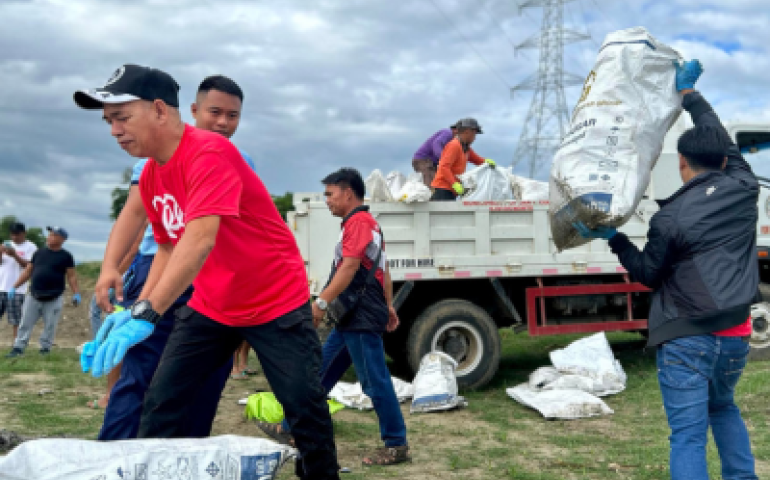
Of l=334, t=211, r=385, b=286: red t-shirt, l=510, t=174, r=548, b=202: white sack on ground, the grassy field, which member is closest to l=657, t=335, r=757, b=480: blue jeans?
the grassy field

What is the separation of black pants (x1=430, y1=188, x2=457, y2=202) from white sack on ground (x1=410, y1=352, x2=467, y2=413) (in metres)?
1.75

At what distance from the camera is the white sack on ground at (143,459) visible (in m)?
2.19

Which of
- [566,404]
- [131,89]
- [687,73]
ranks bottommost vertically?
A: [566,404]

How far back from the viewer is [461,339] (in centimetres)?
706

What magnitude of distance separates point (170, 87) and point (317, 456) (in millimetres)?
1495

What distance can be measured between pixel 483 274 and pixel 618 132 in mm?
3557

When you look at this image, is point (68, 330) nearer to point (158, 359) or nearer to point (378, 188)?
point (378, 188)

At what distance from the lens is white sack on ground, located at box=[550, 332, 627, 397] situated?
6777 millimetres

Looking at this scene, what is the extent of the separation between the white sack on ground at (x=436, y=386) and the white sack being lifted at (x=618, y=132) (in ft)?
9.04

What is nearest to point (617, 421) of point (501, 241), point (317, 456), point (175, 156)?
point (501, 241)

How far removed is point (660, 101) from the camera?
368 centimetres

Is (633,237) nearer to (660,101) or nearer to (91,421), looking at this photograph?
(660,101)

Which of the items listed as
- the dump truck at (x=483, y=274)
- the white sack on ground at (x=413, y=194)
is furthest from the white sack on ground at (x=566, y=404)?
the white sack on ground at (x=413, y=194)

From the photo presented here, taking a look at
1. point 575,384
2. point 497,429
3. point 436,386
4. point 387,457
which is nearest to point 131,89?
point 387,457
